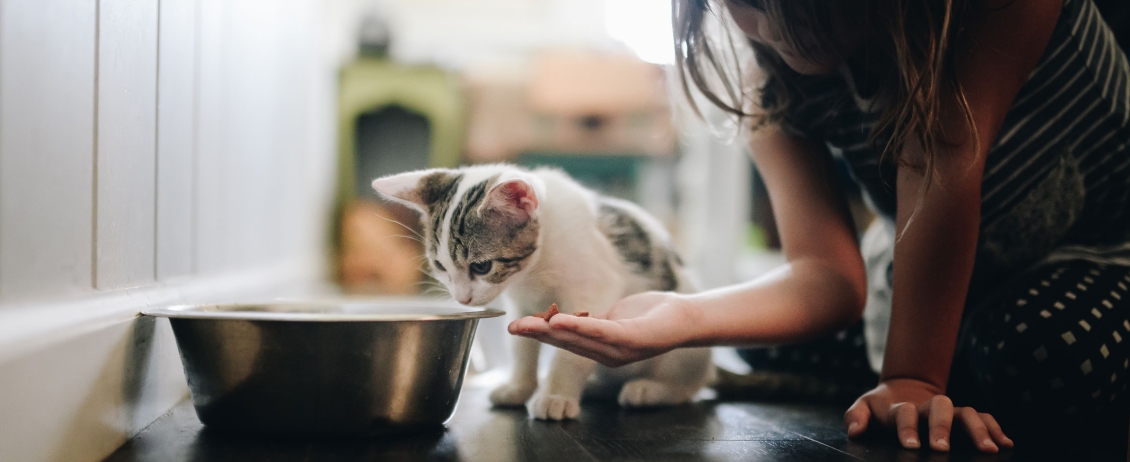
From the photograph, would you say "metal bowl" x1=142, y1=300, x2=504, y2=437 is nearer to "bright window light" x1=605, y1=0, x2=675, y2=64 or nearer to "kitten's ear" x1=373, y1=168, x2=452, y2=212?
"kitten's ear" x1=373, y1=168, x2=452, y2=212

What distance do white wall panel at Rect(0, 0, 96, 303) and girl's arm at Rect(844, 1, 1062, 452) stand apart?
0.88m

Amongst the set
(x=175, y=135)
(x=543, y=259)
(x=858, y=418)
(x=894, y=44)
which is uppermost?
(x=894, y=44)

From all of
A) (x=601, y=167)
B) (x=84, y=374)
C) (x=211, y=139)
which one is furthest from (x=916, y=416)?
(x=601, y=167)

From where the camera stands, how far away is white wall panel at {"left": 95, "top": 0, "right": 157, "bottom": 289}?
82cm

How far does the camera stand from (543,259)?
43.8 inches

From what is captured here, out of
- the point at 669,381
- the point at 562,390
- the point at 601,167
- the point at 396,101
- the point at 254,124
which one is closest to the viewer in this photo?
the point at 562,390

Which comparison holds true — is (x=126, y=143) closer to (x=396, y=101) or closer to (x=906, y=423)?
(x=906, y=423)

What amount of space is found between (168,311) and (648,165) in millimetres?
3216

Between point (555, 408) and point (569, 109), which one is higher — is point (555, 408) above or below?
below

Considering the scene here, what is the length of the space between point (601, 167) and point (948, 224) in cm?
288

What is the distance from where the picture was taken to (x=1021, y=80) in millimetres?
967

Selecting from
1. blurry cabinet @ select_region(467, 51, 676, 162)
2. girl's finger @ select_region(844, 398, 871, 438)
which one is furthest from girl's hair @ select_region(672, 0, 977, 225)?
blurry cabinet @ select_region(467, 51, 676, 162)

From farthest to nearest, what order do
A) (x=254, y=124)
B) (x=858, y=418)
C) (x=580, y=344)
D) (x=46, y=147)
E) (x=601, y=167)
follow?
(x=601, y=167) < (x=254, y=124) < (x=858, y=418) < (x=580, y=344) < (x=46, y=147)

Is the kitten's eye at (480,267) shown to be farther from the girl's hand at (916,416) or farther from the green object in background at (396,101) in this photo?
the green object in background at (396,101)
